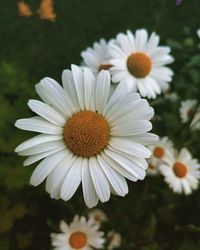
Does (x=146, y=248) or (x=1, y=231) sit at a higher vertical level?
(x=1, y=231)

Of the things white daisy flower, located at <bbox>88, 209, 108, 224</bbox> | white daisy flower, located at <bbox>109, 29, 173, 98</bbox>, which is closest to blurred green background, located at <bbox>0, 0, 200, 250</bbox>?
white daisy flower, located at <bbox>88, 209, 108, 224</bbox>

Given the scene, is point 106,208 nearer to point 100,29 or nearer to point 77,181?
point 77,181

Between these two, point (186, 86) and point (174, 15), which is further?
point (174, 15)

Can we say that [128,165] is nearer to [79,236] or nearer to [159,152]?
[79,236]

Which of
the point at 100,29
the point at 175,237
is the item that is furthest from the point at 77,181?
the point at 100,29

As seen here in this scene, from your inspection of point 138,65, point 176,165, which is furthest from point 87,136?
point 176,165
